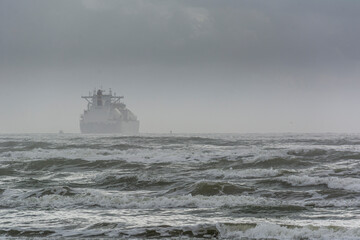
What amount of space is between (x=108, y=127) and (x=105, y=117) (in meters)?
3.81

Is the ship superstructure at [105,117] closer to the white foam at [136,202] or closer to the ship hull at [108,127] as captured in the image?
the ship hull at [108,127]

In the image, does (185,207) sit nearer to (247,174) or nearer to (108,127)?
(247,174)

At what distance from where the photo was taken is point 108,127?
13688cm

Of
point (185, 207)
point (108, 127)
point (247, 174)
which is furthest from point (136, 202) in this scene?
point (108, 127)

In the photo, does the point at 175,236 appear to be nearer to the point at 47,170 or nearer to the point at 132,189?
the point at 132,189

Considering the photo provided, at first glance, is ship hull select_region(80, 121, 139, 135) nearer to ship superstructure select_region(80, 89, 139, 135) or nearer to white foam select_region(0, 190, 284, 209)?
ship superstructure select_region(80, 89, 139, 135)

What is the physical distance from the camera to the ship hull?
137 meters

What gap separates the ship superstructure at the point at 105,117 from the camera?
452 feet

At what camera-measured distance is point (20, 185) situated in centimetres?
1578

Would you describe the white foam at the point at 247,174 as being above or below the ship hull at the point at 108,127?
below

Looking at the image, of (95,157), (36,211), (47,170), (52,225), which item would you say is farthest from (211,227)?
(95,157)

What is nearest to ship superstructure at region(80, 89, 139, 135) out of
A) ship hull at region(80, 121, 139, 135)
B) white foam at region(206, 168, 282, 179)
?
ship hull at region(80, 121, 139, 135)

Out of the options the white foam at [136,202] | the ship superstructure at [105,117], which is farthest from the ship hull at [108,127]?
the white foam at [136,202]

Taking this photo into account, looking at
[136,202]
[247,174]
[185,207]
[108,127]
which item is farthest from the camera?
[108,127]
